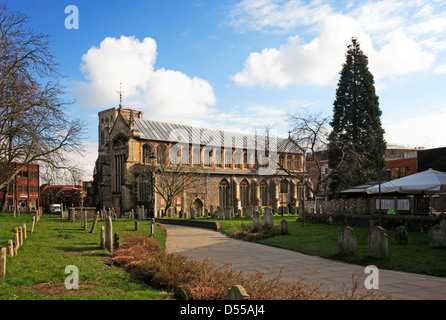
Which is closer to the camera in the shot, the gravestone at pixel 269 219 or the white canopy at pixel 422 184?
the white canopy at pixel 422 184

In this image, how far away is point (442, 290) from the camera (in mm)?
7789

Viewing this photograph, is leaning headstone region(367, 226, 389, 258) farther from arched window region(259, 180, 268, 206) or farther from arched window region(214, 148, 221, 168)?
arched window region(259, 180, 268, 206)

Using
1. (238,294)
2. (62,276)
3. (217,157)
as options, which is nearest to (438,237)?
(238,294)

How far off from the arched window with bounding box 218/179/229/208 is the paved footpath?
1081 inches

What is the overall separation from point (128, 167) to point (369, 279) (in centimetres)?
3375

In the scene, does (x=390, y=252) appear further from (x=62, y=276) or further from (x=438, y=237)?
(x=62, y=276)

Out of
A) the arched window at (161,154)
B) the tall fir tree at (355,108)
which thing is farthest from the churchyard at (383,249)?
the arched window at (161,154)

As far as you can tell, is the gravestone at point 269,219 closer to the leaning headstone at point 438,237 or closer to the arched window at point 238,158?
the leaning headstone at point 438,237

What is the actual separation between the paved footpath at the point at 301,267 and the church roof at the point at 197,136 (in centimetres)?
2400

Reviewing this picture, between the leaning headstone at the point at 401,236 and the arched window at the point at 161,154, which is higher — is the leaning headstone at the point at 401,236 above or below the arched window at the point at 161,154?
below

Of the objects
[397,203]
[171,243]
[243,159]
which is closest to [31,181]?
[243,159]

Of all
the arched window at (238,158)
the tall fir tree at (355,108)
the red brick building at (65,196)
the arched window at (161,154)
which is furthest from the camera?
the red brick building at (65,196)

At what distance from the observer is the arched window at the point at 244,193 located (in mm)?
48000

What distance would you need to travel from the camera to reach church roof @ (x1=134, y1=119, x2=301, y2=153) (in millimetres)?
43103
